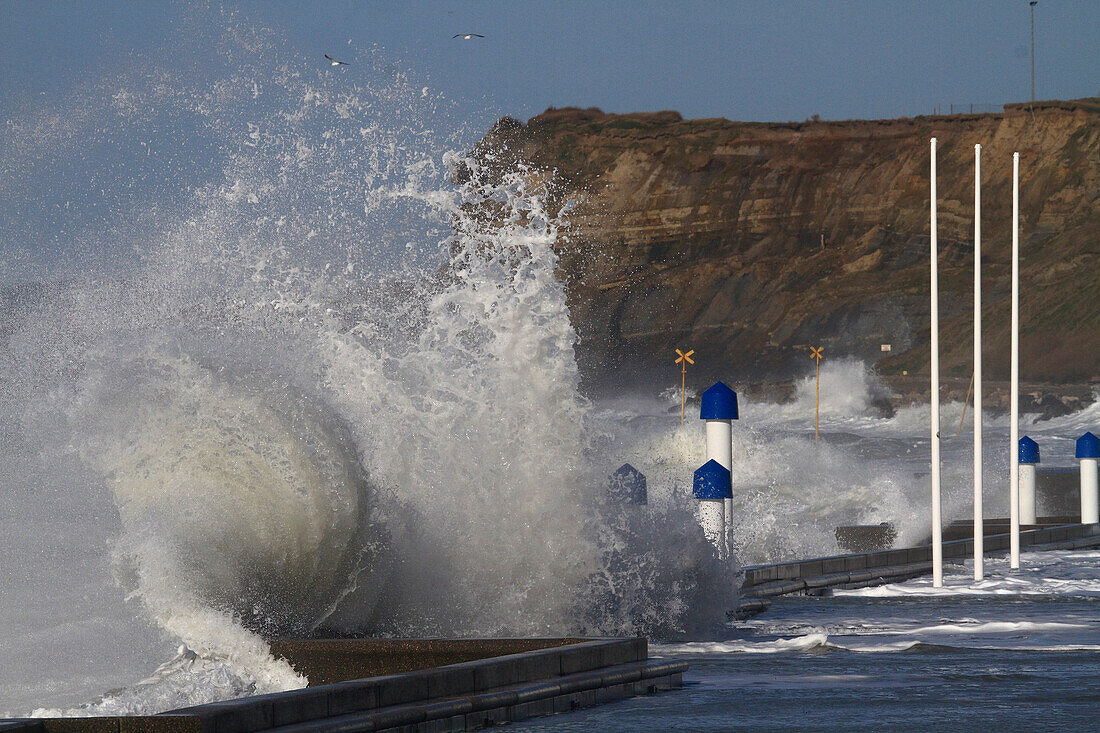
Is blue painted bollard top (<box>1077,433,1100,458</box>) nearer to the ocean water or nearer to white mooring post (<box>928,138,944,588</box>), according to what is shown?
the ocean water

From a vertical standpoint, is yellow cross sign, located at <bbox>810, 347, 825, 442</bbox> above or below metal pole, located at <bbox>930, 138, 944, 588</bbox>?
above

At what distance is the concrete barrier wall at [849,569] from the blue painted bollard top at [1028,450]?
1.28m

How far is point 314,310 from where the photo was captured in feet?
39.6

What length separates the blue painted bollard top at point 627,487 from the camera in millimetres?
11430

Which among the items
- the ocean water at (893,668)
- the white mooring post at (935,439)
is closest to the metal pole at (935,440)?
the white mooring post at (935,439)

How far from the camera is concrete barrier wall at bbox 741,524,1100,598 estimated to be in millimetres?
13695

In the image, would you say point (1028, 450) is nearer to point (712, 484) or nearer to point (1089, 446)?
point (1089, 446)

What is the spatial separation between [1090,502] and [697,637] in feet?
44.7

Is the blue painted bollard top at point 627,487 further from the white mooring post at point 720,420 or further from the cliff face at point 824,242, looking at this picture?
the cliff face at point 824,242

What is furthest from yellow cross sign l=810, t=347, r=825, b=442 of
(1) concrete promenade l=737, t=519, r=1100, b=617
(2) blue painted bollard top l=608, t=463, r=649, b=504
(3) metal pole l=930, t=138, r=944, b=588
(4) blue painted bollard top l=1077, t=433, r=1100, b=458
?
(2) blue painted bollard top l=608, t=463, r=649, b=504

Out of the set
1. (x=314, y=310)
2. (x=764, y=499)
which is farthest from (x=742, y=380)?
(x=314, y=310)

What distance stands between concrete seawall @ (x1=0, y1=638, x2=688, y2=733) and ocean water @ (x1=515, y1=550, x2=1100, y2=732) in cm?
15

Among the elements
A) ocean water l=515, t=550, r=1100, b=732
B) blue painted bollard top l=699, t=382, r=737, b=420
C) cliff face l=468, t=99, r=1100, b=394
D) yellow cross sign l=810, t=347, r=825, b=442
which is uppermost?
cliff face l=468, t=99, r=1100, b=394

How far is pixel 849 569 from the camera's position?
Result: 15023 mm
